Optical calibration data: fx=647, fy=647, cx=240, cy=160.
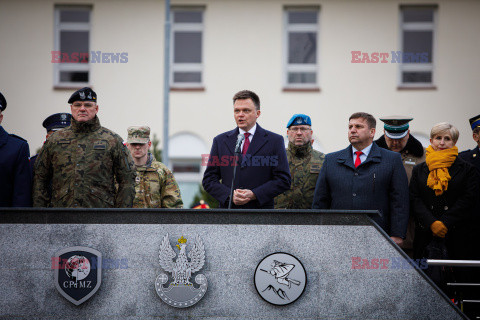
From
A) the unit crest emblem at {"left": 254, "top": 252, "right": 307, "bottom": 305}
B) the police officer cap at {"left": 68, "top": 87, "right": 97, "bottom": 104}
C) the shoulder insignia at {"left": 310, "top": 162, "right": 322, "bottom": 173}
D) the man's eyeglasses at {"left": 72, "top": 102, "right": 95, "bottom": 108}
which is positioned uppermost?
the police officer cap at {"left": 68, "top": 87, "right": 97, "bottom": 104}

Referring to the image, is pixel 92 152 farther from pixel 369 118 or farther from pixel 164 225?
pixel 369 118

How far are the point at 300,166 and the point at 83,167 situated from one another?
237cm

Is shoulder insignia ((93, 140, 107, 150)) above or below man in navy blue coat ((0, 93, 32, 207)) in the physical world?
above

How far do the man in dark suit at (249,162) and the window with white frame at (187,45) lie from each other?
11.8 metres

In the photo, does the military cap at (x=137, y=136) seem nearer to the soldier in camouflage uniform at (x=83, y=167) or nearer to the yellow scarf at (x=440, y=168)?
the soldier in camouflage uniform at (x=83, y=167)

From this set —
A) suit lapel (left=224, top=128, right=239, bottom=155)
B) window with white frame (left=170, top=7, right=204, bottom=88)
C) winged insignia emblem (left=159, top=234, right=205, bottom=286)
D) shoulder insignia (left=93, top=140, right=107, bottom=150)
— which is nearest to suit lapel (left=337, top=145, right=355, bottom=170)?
suit lapel (left=224, top=128, right=239, bottom=155)

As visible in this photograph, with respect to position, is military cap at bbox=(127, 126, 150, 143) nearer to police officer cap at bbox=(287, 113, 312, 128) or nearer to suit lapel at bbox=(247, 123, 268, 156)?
police officer cap at bbox=(287, 113, 312, 128)

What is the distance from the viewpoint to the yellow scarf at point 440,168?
5801 mm

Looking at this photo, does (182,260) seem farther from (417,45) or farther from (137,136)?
(417,45)

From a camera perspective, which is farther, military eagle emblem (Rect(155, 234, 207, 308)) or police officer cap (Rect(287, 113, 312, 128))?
police officer cap (Rect(287, 113, 312, 128))

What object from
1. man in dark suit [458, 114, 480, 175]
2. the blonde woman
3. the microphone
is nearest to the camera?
the microphone

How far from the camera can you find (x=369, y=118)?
568 cm

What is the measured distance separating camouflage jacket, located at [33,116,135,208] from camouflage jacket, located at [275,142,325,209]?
70.7 inches

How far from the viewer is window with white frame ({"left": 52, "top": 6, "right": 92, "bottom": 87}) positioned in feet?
56.3
